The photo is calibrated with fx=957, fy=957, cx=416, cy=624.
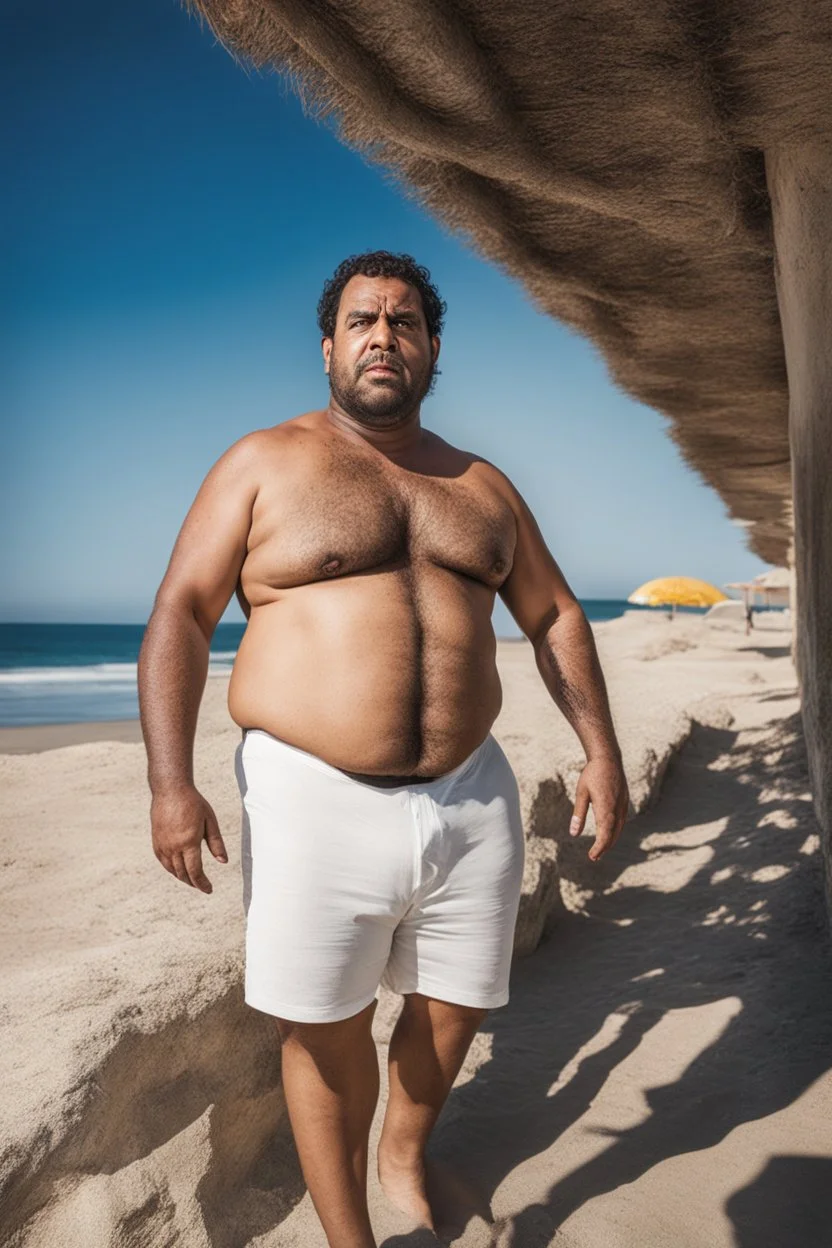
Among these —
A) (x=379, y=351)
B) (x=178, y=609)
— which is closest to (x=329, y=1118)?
(x=178, y=609)

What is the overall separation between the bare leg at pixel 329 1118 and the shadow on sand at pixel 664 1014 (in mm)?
226

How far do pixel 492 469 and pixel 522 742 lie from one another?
3.42m

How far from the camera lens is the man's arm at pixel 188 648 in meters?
1.91

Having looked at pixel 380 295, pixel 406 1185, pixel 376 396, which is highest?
pixel 380 295

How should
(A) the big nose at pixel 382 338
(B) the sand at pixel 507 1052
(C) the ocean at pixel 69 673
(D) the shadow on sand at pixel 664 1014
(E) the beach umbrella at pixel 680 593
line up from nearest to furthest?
(B) the sand at pixel 507 1052 < (A) the big nose at pixel 382 338 < (D) the shadow on sand at pixel 664 1014 < (C) the ocean at pixel 69 673 < (E) the beach umbrella at pixel 680 593

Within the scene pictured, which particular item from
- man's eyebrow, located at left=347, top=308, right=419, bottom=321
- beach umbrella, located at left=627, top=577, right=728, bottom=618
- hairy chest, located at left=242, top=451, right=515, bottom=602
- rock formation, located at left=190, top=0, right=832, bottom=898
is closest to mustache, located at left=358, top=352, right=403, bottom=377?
man's eyebrow, located at left=347, top=308, right=419, bottom=321

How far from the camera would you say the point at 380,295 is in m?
2.17

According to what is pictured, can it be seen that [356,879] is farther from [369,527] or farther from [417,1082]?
[369,527]

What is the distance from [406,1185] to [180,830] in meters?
1.02

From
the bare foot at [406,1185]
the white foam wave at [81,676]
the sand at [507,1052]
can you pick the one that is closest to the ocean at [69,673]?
the white foam wave at [81,676]

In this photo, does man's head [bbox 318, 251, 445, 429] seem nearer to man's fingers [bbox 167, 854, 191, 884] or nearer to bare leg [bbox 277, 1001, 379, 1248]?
man's fingers [bbox 167, 854, 191, 884]

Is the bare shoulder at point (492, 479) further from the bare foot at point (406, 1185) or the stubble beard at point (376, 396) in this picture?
the bare foot at point (406, 1185)

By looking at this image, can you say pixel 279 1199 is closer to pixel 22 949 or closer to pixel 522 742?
pixel 22 949

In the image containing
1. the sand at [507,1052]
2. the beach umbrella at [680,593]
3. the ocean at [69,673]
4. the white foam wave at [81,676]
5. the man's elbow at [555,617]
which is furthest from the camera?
the beach umbrella at [680,593]
